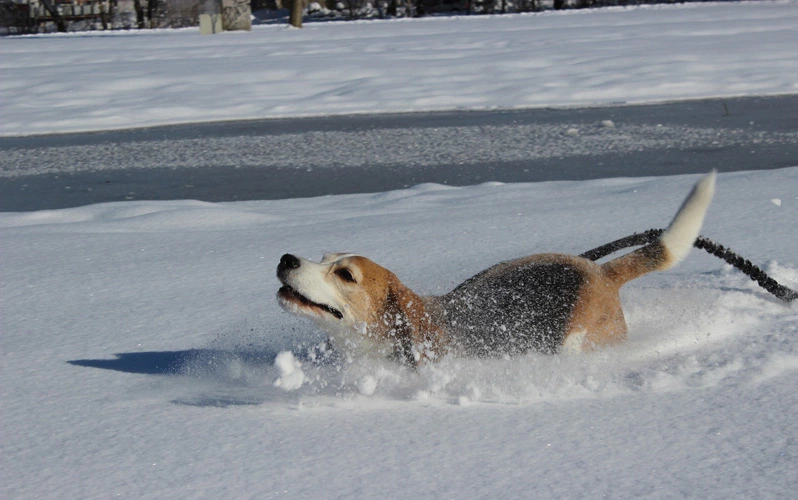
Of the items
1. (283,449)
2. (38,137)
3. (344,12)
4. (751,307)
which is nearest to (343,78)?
(38,137)

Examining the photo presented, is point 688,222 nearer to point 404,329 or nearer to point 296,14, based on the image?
point 404,329

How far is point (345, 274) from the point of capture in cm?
288

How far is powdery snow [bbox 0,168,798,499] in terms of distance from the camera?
2.29 m

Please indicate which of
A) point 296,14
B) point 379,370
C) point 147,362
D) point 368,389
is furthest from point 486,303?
point 296,14

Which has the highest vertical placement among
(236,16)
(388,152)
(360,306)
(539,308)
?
(236,16)

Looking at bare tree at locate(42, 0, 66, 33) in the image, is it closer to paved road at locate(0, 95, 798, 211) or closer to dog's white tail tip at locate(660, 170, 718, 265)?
paved road at locate(0, 95, 798, 211)

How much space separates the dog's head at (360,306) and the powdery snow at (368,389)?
8cm

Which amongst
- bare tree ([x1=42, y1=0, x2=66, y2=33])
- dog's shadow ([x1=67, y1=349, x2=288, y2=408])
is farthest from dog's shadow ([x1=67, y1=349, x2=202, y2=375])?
bare tree ([x1=42, y1=0, x2=66, y2=33])

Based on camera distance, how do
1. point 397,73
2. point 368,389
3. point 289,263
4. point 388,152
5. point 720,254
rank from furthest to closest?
point 397,73 → point 388,152 → point 720,254 → point 368,389 → point 289,263

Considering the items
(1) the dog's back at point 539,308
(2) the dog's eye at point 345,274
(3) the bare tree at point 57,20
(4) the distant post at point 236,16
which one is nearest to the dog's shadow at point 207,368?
(2) the dog's eye at point 345,274

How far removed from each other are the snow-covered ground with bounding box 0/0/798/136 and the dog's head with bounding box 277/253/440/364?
8.72m

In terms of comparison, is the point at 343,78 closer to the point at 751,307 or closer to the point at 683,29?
the point at 683,29

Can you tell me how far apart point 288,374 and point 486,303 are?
68 cm

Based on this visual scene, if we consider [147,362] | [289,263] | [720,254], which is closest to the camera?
[289,263]
